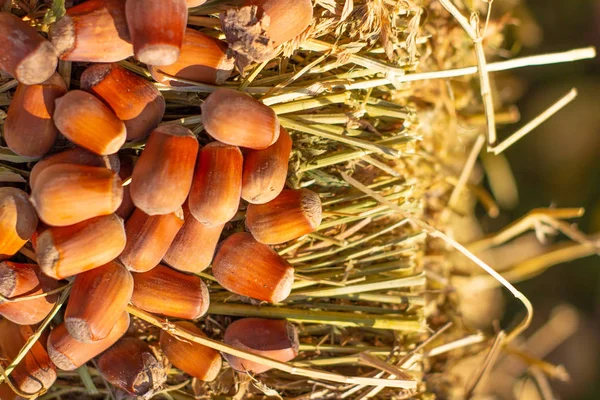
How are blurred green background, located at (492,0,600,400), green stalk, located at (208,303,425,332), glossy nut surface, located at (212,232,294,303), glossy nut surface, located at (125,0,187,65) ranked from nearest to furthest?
glossy nut surface, located at (125,0,187,65) < glossy nut surface, located at (212,232,294,303) < green stalk, located at (208,303,425,332) < blurred green background, located at (492,0,600,400)

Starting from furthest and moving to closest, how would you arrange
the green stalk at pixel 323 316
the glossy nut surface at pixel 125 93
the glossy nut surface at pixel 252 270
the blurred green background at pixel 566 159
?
the blurred green background at pixel 566 159 < the green stalk at pixel 323 316 < the glossy nut surface at pixel 252 270 < the glossy nut surface at pixel 125 93

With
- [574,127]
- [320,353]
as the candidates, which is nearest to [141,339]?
[320,353]

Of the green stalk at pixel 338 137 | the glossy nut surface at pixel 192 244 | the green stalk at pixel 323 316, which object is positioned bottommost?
A: the green stalk at pixel 323 316

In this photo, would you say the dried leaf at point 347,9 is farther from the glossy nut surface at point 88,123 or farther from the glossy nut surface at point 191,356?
the glossy nut surface at point 191,356

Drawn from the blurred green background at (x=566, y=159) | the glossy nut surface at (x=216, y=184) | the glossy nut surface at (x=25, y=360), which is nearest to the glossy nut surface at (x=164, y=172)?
the glossy nut surface at (x=216, y=184)

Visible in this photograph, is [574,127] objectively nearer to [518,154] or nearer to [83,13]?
[518,154]

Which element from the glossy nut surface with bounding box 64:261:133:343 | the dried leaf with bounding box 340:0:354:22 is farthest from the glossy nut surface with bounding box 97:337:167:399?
the dried leaf with bounding box 340:0:354:22

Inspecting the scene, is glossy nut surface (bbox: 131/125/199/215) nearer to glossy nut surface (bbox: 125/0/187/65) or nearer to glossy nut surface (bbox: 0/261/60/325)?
glossy nut surface (bbox: 125/0/187/65)

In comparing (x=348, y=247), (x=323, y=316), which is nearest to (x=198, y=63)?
(x=348, y=247)
